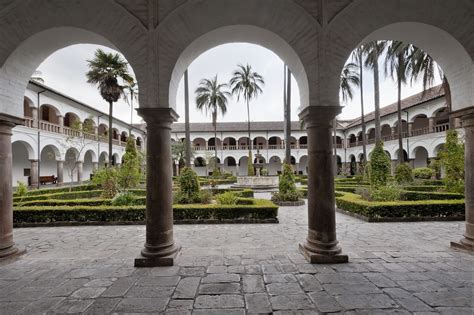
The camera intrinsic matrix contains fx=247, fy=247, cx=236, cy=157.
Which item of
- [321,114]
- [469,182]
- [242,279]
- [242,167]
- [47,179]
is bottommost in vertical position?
[242,279]

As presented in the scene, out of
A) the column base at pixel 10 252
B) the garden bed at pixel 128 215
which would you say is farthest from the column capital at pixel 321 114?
the column base at pixel 10 252

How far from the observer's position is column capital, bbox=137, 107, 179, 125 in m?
4.39

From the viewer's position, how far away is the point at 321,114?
445 centimetres

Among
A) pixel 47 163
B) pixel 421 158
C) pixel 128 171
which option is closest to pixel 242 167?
pixel 421 158

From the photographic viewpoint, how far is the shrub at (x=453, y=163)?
10117 millimetres

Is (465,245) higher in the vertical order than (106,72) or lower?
lower

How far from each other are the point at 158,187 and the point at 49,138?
2072 centimetres

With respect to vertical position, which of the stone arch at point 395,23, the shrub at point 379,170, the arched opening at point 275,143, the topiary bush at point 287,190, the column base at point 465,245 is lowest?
the column base at point 465,245

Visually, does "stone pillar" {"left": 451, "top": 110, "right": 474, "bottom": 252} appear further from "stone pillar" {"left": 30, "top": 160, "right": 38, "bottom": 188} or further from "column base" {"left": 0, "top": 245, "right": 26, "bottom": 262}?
"stone pillar" {"left": 30, "top": 160, "right": 38, "bottom": 188}

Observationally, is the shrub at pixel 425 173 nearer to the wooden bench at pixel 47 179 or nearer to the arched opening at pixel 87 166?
the wooden bench at pixel 47 179

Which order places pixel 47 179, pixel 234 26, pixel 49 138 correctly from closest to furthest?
pixel 234 26
pixel 49 138
pixel 47 179

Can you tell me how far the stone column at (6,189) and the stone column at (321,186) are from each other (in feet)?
18.5

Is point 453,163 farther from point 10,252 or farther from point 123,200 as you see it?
point 10,252

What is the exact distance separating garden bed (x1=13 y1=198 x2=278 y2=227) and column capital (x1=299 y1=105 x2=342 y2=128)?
14.5 feet
